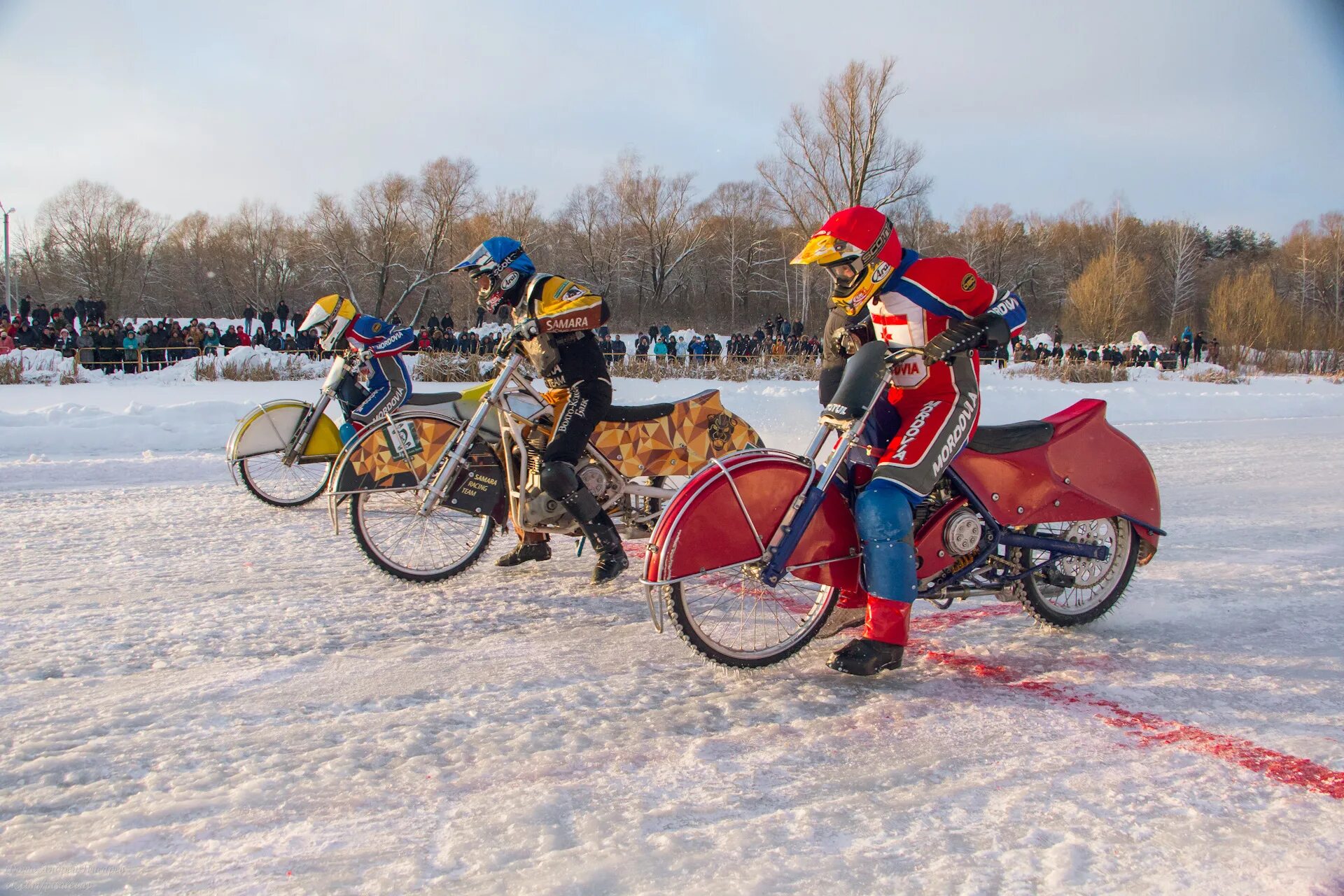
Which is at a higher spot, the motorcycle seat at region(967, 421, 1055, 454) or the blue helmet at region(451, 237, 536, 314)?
the blue helmet at region(451, 237, 536, 314)

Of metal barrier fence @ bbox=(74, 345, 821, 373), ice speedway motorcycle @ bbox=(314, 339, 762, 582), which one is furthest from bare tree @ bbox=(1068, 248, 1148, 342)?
ice speedway motorcycle @ bbox=(314, 339, 762, 582)

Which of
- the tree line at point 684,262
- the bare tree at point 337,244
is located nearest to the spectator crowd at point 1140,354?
the tree line at point 684,262

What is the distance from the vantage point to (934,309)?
4.02 metres

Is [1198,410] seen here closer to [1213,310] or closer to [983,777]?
[983,777]

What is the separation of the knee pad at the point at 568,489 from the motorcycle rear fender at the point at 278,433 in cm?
386

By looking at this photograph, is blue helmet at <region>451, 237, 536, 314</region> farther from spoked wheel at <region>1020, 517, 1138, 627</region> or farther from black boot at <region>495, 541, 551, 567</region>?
spoked wheel at <region>1020, 517, 1138, 627</region>

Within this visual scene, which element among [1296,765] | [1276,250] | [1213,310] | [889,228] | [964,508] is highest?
[1276,250]

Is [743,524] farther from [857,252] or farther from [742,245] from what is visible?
[742,245]

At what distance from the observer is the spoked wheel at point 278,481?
791 cm

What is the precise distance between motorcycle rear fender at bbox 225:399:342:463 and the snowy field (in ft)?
6.84

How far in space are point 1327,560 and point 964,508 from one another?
362cm

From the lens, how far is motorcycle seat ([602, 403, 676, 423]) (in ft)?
18.6

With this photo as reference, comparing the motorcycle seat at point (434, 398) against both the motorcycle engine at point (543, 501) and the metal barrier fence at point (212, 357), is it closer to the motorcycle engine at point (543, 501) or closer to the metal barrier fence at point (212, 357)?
the motorcycle engine at point (543, 501)

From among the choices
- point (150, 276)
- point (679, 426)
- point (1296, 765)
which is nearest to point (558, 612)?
point (679, 426)
